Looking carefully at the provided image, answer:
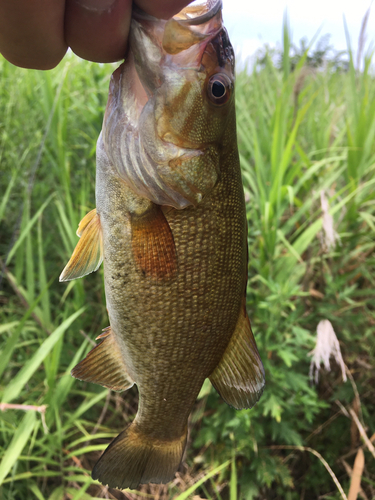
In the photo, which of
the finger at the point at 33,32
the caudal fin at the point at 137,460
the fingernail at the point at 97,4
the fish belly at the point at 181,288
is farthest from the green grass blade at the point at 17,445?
the fingernail at the point at 97,4

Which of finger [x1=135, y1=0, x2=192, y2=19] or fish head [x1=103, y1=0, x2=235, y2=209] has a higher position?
finger [x1=135, y1=0, x2=192, y2=19]

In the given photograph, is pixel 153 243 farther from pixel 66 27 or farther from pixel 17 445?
pixel 17 445

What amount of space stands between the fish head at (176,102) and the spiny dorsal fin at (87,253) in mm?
170

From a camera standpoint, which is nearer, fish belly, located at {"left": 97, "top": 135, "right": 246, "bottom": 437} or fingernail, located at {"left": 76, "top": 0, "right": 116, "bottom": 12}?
fingernail, located at {"left": 76, "top": 0, "right": 116, "bottom": 12}

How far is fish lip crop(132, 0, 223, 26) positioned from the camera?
0.74 metres

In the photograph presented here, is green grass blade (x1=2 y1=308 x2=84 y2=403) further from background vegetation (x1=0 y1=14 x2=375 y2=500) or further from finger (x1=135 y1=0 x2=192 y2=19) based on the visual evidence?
finger (x1=135 y1=0 x2=192 y2=19)

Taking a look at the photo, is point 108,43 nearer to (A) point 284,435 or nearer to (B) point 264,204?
(B) point 264,204

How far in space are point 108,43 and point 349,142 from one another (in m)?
2.02

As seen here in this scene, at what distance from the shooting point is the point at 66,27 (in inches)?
28.8

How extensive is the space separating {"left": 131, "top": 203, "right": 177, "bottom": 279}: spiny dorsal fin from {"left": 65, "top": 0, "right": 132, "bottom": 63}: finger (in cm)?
36

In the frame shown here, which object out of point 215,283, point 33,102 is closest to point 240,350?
point 215,283

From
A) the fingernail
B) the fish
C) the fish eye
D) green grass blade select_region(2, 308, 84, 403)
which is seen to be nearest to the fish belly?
the fish

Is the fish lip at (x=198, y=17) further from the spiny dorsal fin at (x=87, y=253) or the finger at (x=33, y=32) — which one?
the spiny dorsal fin at (x=87, y=253)

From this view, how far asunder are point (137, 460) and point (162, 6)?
121 cm
